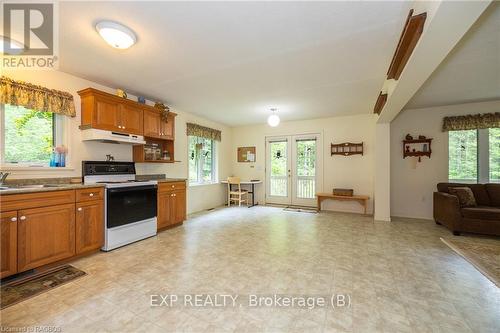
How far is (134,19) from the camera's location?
191 centimetres

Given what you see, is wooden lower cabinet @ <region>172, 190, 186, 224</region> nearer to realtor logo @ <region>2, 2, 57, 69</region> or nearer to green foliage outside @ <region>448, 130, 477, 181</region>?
realtor logo @ <region>2, 2, 57, 69</region>

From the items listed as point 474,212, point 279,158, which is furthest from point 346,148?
point 474,212

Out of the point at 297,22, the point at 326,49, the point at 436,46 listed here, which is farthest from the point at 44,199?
the point at 436,46

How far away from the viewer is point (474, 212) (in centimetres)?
341

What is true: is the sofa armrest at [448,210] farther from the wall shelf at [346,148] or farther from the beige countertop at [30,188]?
the beige countertop at [30,188]

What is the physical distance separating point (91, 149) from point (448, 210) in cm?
584

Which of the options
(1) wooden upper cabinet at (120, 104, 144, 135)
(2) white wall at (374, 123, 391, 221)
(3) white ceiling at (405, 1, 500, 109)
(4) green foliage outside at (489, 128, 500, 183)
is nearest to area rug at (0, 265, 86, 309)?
(1) wooden upper cabinet at (120, 104, 144, 135)

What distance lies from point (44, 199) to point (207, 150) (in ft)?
12.8

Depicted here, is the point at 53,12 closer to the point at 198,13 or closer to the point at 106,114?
the point at 198,13

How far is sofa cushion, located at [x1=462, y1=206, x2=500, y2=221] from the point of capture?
329cm

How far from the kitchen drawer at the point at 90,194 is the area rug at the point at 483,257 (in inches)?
138

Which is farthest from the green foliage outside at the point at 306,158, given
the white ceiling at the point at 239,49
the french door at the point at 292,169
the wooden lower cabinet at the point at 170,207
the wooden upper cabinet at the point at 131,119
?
the wooden upper cabinet at the point at 131,119

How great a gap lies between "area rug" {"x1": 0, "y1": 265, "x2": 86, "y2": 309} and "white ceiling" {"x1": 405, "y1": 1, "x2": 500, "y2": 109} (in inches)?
179

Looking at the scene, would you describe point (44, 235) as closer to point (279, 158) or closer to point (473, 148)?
point (279, 158)
